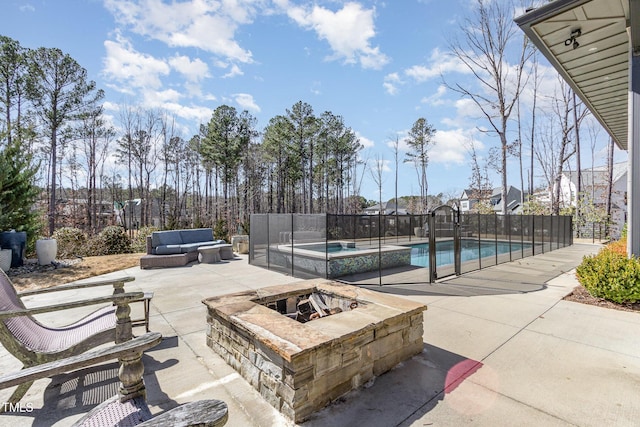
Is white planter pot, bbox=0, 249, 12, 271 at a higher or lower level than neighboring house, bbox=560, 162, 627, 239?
lower

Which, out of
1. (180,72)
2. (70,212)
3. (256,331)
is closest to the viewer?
(256,331)

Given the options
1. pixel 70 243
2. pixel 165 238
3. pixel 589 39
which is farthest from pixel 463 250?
pixel 70 243

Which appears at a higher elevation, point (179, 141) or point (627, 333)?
point (179, 141)

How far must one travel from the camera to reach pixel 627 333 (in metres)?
3.47

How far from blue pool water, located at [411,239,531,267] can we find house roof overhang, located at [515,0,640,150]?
415cm

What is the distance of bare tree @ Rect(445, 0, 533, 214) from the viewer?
12961 mm

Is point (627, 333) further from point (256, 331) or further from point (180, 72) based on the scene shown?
point (180, 72)

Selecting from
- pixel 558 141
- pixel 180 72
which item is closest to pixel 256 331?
pixel 180 72

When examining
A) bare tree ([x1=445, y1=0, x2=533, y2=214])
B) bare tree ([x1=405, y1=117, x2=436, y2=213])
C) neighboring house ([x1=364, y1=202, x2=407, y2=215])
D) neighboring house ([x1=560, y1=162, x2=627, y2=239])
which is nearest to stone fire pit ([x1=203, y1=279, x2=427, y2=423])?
bare tree ([x1=445, y1=0, x2=533, y2=214])

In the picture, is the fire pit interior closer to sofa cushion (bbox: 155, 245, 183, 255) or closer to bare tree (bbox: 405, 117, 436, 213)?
sofa cushion (bbox: 155, 245, 183, 255)

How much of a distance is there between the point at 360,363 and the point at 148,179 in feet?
64.8

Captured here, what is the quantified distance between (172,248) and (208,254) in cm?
99

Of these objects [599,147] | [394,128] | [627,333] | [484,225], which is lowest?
[627,333]

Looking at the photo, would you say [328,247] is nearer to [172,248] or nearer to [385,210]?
[172,248]
